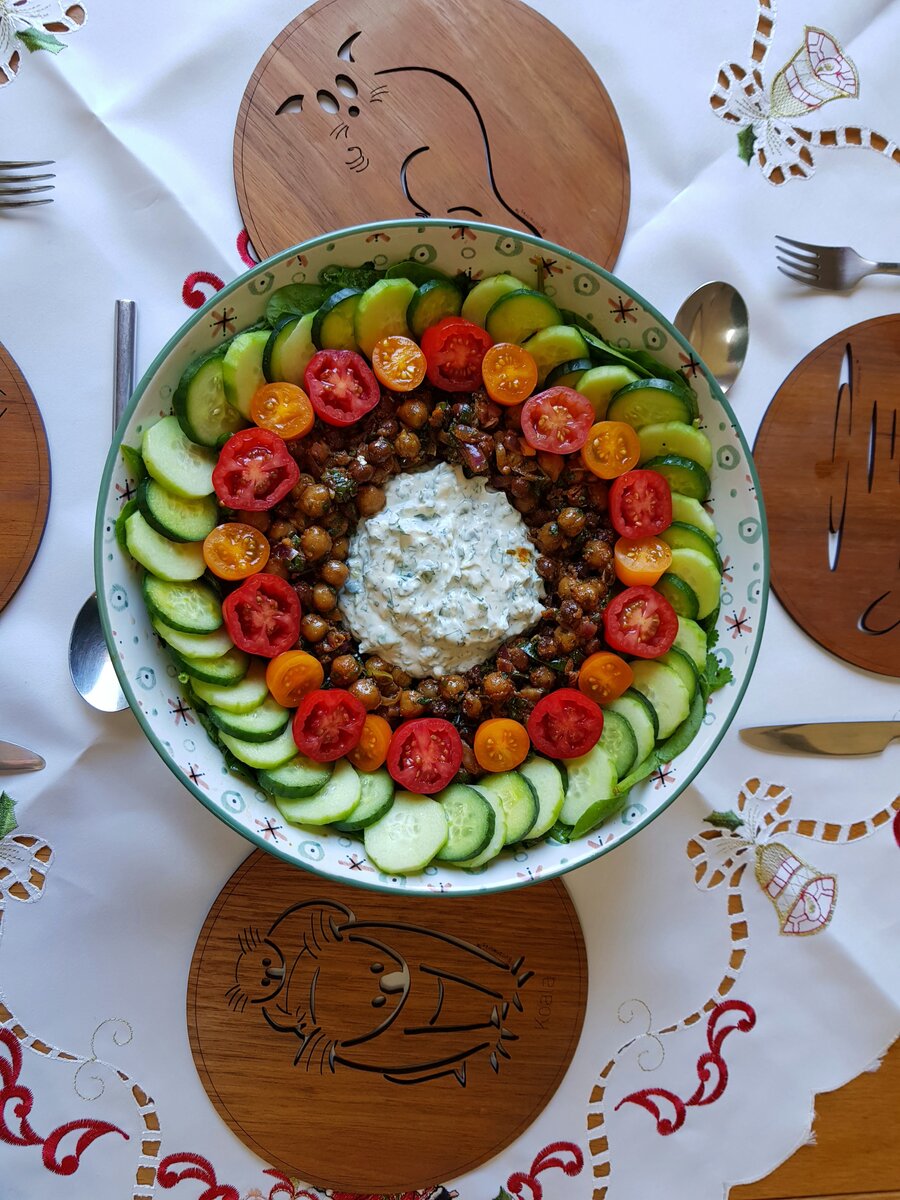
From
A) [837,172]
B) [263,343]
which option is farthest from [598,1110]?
[837,172]

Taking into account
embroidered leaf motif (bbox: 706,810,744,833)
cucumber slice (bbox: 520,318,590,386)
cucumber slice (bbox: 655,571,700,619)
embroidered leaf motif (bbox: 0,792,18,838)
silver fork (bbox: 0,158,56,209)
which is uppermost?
silver fork (bbox: 0,158,56,209)

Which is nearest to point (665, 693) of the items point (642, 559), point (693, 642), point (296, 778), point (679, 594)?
point (693, 642)

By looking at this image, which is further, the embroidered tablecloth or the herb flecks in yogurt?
the embroidered tablecloth

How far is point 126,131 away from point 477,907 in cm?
261

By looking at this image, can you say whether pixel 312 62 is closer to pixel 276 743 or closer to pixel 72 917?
pixel 276 743

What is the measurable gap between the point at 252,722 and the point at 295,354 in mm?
1021

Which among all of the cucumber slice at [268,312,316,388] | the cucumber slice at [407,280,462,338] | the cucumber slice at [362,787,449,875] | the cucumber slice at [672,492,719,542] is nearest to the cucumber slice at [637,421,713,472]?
the cucumber slice at [672,492,719,542]

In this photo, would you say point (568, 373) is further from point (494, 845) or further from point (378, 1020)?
point (378, 1020)

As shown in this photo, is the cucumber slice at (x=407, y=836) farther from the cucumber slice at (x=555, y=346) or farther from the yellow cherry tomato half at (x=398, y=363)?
the cucumber slice at (x=555, y=346)

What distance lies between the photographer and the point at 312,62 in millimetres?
2752

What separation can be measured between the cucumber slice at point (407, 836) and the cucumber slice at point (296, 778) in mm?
197

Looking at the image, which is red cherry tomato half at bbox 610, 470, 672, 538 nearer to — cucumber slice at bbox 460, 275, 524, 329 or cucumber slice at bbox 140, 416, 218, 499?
cucumber slice at bbox 460, 275, 524, 329

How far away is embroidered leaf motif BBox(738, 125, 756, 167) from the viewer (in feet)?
9.59

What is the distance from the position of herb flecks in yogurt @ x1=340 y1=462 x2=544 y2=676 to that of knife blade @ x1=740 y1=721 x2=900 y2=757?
2.95 feet
